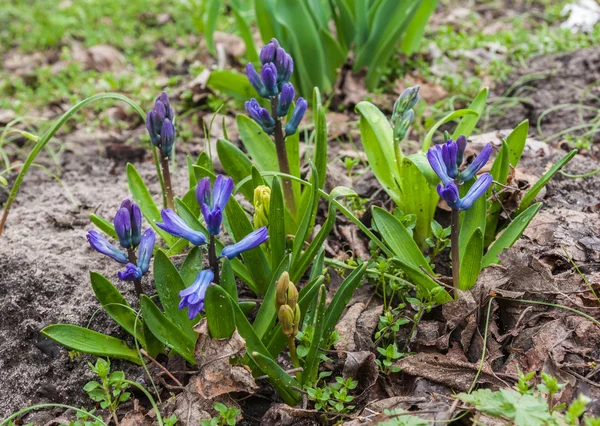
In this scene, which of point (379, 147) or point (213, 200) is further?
point (379, 147)

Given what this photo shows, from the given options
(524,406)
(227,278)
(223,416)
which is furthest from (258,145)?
(524,406)

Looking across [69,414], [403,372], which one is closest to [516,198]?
[403,372]

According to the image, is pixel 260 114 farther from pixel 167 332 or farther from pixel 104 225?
pixel 167 332

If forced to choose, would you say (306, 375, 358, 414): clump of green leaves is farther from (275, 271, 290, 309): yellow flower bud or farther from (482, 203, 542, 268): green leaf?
(482, 203, 542, 268): green leaf

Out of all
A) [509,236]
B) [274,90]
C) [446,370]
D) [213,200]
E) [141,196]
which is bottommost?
[446,370]

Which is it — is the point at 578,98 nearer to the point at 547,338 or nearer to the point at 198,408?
the point at 547,338

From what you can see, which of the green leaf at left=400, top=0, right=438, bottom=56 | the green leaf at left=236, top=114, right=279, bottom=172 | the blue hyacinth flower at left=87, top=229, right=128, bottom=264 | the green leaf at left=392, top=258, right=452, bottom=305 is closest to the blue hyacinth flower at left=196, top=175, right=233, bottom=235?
the blue hyacinth flower at left=87, top=229, right=128, bottom=264
